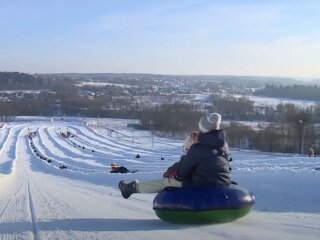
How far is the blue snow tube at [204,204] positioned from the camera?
5.23 metres

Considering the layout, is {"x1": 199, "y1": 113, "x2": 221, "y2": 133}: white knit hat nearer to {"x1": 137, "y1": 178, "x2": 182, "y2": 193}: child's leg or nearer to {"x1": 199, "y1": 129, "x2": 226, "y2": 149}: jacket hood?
{"x1": 199, "y1": 129, "x2": 226, "y2": 149}: jacket hood

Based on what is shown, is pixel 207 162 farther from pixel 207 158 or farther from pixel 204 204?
pixel 204 204

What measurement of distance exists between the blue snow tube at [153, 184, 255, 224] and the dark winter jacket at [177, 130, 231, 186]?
0.10 meters

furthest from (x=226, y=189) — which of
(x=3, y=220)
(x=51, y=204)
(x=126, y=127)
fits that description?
(x=126, y=127)

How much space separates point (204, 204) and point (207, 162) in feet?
1.49

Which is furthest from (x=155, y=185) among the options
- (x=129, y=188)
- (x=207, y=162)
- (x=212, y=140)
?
(x=212, y=140)

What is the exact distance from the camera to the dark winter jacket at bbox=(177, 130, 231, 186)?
5422 mm

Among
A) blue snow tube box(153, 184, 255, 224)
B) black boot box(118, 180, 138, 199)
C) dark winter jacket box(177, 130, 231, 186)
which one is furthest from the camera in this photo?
black boot box(118, 180, 138, 199)

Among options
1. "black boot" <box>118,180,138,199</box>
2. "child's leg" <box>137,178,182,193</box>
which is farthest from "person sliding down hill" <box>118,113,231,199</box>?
"black boot" <box>118,180,138,199</box>

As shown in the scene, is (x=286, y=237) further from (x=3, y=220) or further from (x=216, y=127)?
(x=3, y=220)

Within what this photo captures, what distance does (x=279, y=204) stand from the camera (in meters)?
9.13

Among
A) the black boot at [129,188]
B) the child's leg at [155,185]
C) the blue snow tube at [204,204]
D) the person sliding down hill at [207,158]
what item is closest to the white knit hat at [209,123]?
the person sliding down hill at [207,158]

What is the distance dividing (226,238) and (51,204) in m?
3.61

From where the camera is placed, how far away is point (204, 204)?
524 centimetres
